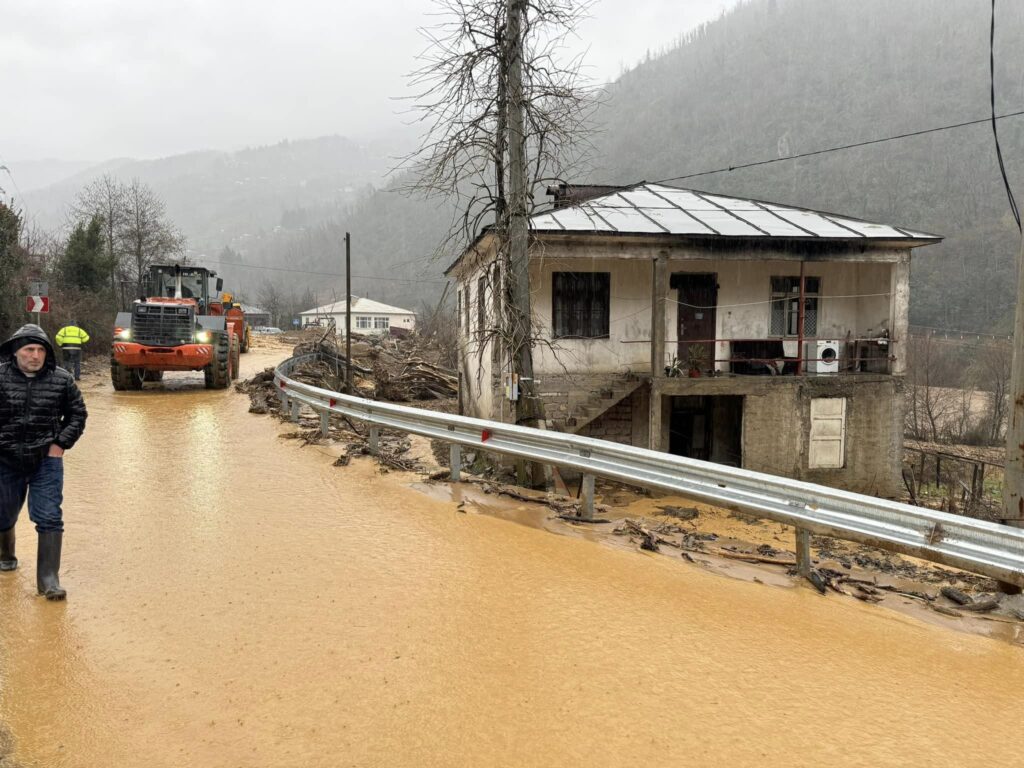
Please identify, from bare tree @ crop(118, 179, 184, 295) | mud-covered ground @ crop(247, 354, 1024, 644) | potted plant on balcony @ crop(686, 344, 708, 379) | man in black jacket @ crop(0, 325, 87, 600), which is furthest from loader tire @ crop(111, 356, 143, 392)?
bare tree @ crop(118, 179, 184, 295)

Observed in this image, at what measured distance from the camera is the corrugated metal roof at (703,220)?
49.3 feet

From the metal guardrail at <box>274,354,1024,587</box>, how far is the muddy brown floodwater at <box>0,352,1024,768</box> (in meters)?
0.51

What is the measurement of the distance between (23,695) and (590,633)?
3059 millimetres

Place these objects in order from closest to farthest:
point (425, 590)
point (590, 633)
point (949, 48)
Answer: point (590, 633), point (425, 590), point (949, 48)

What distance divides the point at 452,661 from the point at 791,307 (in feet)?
53.8

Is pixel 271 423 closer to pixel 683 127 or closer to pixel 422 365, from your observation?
pixel 422 365

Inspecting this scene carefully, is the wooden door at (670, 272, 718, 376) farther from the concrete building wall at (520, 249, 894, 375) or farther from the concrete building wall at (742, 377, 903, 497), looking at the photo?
the concrete building wall at (742, 377, 903, 497)

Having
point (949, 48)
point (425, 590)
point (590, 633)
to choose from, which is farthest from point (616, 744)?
point (949, 48)

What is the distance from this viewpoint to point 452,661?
12.6 ft

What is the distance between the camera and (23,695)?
3488 millimetres

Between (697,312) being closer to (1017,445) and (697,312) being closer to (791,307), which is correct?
(791,307)

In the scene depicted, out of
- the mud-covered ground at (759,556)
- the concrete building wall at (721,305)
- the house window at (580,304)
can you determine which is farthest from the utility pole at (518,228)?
the house window at (580,304)

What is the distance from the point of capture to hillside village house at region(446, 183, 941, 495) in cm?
1535

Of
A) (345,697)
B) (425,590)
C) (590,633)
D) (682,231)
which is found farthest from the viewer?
(682,231)
